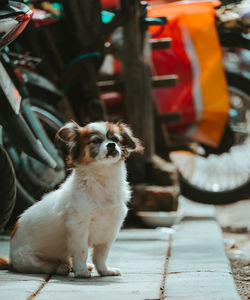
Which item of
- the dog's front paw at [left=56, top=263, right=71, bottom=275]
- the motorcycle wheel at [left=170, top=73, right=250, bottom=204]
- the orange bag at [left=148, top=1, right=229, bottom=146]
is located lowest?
the motorcycle wheel at [left=170, top=73, right=250, bottom=204]

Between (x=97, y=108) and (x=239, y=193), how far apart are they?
1799 millimetres

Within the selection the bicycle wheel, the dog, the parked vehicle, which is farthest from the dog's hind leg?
the parked vehicle

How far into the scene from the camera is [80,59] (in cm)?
595

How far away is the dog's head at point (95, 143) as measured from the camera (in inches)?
146

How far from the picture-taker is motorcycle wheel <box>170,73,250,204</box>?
694cm

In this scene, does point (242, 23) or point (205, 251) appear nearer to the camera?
point (205, 251)

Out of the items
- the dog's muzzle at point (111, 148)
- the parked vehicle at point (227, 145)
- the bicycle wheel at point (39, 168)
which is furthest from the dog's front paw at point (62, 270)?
the parked vehicle at point (227, 145)

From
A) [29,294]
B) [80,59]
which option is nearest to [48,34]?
[80,59]

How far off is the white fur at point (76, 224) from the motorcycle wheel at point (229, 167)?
3.28m

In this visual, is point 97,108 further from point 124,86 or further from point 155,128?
point 155,128

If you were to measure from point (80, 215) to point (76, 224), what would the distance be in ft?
0.17

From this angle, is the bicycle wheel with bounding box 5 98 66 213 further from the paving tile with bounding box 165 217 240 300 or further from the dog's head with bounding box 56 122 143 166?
the dog's head with bounding box 56 122 143 166

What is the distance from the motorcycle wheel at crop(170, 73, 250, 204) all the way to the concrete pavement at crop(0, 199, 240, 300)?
1.58 meters

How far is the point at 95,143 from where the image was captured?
3.75 metres
